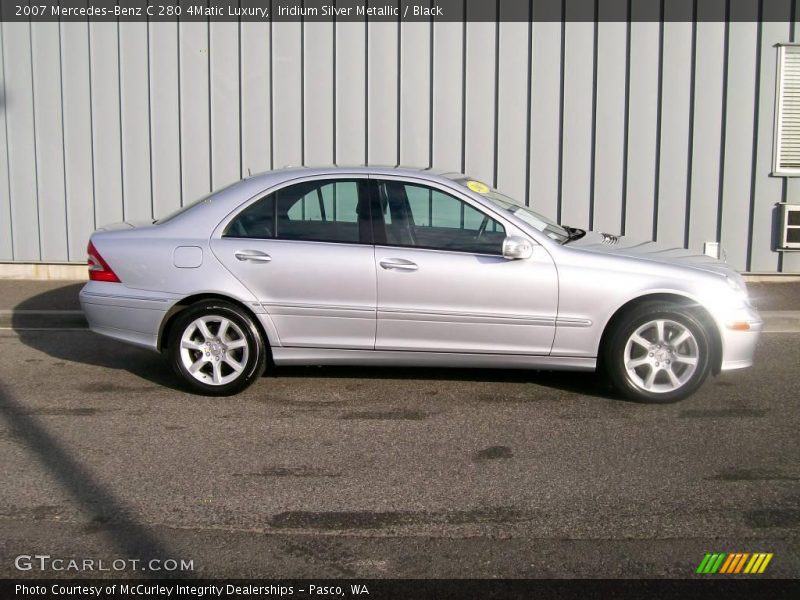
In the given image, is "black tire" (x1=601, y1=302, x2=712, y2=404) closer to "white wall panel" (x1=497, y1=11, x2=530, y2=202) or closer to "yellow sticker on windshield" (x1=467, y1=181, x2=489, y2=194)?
"yellow sticker on windshield" (x1=467, y1=181, x2=489, y2=194)

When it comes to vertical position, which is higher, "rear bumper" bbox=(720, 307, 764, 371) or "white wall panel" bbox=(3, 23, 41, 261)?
"white wall panel" bbox=(3, 23, 41, 261)

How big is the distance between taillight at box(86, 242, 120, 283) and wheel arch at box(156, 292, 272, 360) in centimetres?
47

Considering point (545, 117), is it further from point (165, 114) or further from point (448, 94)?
point (165, 114)

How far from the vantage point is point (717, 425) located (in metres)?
5.81

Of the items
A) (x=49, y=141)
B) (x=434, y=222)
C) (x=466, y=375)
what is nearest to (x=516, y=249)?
(x=434, y=222)

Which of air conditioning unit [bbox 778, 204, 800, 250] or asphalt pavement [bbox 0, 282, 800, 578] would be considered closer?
asphalt pavement [bbox 0, 282, 800, 578]

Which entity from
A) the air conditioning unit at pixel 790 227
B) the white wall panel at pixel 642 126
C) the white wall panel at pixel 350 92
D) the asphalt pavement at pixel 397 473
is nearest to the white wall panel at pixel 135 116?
the white wall panel at pixel 350 92

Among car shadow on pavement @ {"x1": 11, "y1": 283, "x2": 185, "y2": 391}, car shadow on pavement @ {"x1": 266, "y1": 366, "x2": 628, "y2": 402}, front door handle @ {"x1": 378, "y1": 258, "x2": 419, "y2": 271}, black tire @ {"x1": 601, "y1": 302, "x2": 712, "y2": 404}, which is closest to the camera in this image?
black tire @ {"x1": 601, "y1": 302, "x2": 712, "y2": 404}

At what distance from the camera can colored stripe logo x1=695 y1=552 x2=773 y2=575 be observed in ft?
12.8

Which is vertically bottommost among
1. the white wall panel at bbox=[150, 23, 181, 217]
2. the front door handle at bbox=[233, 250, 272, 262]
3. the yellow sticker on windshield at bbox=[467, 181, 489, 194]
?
the front door handle at bbox=[233, 250, 272, 262]

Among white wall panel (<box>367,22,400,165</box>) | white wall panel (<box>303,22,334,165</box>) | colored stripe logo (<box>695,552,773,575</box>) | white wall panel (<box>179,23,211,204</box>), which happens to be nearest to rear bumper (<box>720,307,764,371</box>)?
colored stripe logo (<box>695,552,773,575</box>)

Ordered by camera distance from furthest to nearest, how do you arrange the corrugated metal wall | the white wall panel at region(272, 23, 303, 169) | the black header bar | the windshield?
the white wall panel at region(272, 23, 303, 169) < the corrugated metal wall < the black header bar < the windshield

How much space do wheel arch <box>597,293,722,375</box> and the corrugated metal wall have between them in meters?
4.43

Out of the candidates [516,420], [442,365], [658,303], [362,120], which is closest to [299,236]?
[442,365]
